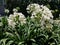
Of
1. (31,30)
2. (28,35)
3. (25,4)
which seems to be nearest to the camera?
(28,35)

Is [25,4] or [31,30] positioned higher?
[31,30]

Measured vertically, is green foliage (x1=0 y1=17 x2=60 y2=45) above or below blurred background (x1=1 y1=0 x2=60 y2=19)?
above

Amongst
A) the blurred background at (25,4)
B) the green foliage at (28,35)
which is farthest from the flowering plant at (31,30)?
the blurred background at (25,4)

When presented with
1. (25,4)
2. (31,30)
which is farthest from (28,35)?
(25,4)

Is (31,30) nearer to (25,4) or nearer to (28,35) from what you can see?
(28,35)

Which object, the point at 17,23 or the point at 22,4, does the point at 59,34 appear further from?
the point at 22,4

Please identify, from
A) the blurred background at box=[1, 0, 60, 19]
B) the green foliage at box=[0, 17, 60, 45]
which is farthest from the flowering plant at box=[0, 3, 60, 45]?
the blurred background at box=[1, 0, 60, 19]

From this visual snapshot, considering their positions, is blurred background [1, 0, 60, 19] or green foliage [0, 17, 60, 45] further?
blurred background [1, 0, 60, 19]

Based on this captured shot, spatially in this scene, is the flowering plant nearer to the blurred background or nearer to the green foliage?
the green foliage

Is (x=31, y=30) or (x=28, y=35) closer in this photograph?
(x=28, y=35)

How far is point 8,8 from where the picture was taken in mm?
11758

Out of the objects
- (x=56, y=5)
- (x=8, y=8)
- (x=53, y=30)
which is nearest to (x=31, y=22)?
(x=53, y=30)

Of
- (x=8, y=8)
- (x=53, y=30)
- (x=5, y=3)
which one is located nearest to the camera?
→ (x=53, y=30)

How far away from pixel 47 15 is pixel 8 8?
667cm
